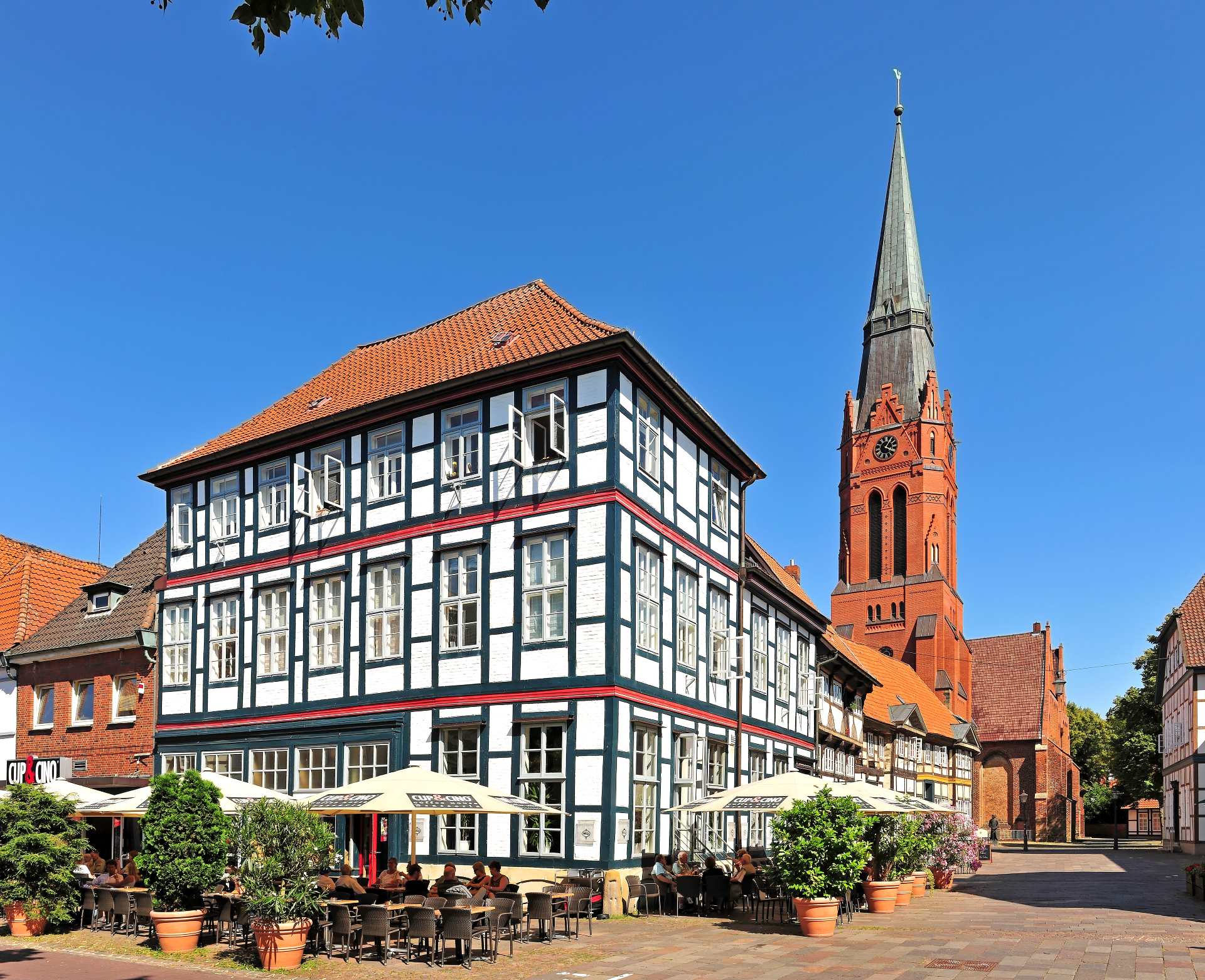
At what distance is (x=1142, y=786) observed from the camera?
235 ft

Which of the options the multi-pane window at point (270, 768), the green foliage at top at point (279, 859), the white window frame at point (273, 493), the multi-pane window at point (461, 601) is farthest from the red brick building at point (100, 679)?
the green foliage at top at point (279, 859)

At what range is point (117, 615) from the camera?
107 ft

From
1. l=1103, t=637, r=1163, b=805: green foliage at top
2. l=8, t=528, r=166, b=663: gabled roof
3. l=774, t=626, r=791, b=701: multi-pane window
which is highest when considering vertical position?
l=8, t=528, r=166, b=663: gabled roof

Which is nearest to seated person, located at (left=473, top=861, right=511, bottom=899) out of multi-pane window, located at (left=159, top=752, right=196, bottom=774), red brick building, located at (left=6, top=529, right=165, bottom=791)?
multi-pane window, located at (left=159, top=752, right=196, bottom=774)

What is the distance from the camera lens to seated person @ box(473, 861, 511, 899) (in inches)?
706

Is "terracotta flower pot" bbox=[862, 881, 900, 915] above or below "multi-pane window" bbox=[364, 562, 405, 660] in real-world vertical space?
below

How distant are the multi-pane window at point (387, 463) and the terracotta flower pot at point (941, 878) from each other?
15.9m

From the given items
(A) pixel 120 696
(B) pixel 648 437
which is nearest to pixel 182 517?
(A) pixel 120 696

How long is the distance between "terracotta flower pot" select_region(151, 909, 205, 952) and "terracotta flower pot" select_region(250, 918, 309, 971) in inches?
82.5

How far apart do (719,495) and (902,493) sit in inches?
2276

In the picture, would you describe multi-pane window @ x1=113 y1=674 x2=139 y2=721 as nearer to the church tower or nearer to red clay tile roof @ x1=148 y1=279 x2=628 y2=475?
red clay tile roof @ x1=148 y1=279 x2=628 y2=475

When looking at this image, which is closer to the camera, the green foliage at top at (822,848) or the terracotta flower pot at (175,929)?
the terracotta flower pot at (175,929)

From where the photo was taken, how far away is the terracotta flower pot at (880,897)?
22.6m

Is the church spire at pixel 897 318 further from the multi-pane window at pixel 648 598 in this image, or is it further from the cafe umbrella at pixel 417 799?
the cafe umbrella at pixel 417 799
